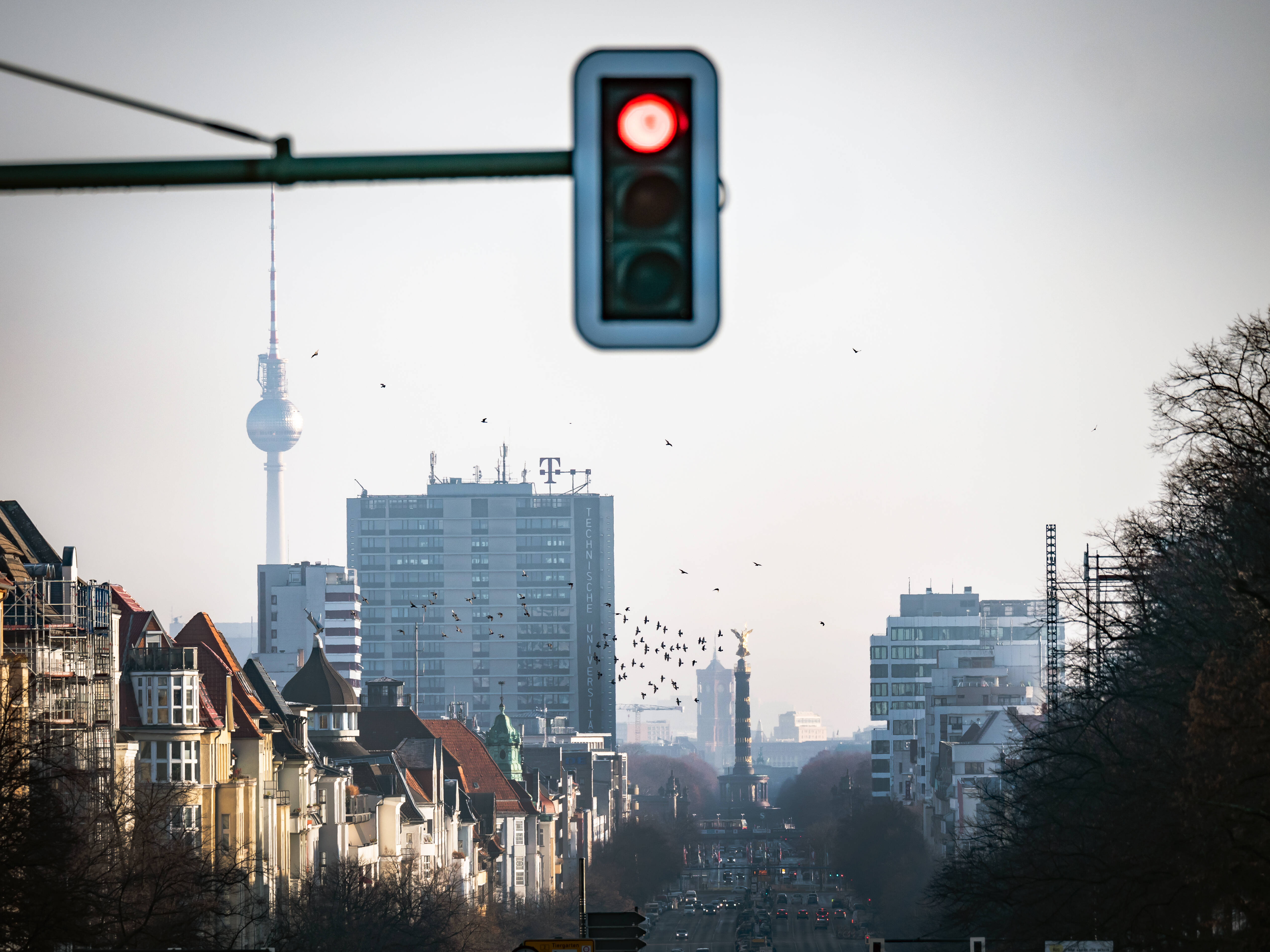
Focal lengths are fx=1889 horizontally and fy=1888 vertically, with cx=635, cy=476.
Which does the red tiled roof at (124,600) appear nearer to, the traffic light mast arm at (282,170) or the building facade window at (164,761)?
the building facade window at (164,761)

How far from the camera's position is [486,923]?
313 feet

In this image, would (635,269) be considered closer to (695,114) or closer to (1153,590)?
(695,114)

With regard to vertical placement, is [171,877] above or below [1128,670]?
below

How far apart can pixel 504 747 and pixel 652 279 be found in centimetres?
Answer: 16414

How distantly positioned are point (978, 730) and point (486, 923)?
96.3 meters

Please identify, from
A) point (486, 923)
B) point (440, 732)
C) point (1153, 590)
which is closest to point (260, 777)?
point (486, 923)

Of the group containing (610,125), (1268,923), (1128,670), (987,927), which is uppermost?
(610,125)

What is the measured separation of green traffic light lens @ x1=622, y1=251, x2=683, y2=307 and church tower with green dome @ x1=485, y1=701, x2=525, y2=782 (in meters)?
162

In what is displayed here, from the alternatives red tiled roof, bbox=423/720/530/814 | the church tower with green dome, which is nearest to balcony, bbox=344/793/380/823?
red tiled roof, bbox=423/720/530/814

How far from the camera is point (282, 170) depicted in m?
8.94

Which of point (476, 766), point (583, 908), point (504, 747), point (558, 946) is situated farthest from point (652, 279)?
point (504, 747)

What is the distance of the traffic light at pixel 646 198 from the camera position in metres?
8.48

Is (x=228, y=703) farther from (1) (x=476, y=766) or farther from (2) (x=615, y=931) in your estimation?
(1) (x=476, y=766)

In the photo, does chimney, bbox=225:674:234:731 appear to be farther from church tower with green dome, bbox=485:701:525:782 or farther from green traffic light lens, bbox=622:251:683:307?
church tower with green dome, bbox=485:701:525:782
